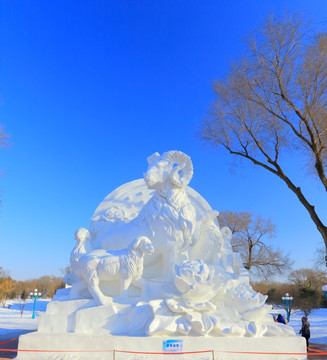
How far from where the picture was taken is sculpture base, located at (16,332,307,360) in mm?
3729

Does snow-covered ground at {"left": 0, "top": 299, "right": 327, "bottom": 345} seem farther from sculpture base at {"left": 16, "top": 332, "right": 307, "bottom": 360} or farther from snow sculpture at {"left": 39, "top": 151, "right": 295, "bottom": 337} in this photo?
snow sculpture at {"left": 39, "top": 151, "right": 295, "bottom": 337}

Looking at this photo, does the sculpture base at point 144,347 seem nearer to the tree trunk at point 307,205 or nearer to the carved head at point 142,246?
the carved head at point 142,246

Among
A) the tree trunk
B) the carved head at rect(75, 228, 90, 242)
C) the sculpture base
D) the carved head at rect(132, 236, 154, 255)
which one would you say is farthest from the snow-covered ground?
the tree trunk

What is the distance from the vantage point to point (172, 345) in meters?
3.75

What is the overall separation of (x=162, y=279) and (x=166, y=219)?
844 millimetres

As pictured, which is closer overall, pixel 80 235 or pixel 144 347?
pixel 144 347

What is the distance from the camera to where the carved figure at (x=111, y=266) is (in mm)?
4191

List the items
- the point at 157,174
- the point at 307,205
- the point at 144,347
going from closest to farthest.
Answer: the point at 144,347
the point at 157,174
the point at 307,205

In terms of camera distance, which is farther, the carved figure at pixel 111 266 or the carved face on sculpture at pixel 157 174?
the carved face on sculpture at pixel 157 174

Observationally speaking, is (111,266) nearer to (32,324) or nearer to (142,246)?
(142,246)

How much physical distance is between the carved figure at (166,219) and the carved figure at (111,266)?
0.53 meters

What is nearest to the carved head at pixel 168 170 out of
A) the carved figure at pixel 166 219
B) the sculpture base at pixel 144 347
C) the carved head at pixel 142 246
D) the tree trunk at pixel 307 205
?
the carved figure at pixel 166 219

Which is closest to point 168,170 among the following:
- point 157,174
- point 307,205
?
point 157,174

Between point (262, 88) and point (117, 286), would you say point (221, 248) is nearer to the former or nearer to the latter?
point (117, 286)
